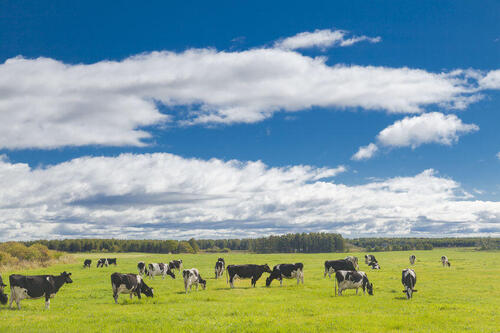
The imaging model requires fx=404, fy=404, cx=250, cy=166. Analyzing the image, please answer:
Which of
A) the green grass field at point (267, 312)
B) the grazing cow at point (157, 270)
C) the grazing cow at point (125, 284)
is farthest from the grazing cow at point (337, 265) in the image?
the grazing cow at point (125, 284)

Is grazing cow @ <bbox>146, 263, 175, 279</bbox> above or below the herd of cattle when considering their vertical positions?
below

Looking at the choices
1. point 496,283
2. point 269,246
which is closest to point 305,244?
point 269,246

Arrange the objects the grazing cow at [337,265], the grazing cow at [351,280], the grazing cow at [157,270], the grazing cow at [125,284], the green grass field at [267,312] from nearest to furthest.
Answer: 1. the green grass field at [267,312]
2. the grazing cow at [125,284]
3. the grazing cow at [351,280]
4. the grazing cow at [337,265]
5. the grazing cow at [157,270]

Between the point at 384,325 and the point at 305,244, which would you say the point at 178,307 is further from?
the point at 305,244

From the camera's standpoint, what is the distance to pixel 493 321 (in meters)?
19.9

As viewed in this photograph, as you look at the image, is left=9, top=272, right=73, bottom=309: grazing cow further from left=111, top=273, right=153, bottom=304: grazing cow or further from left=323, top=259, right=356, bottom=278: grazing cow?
left=323, top=259, right=356, bottom=278: grazing cow

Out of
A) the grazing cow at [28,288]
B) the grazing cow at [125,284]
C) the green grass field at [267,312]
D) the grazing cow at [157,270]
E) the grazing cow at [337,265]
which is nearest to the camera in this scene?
the green grass field at [267,312]

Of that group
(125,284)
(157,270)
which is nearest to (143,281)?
(125,284)

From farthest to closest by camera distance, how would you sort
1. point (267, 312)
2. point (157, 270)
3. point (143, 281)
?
1. point (157, 270)
2. point (143, 281)
3. point (267, 312)

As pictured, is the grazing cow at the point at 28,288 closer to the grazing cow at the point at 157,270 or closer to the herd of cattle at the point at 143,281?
the herd of cattle at the point at 143,281

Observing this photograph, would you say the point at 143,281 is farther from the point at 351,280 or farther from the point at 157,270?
the point at 351,280

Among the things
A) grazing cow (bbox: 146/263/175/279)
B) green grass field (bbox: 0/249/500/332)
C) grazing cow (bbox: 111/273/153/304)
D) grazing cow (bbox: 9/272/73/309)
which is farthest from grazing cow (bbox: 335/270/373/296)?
grazing cow (bbox: 146/263/175/279)

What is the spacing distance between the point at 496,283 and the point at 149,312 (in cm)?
3365

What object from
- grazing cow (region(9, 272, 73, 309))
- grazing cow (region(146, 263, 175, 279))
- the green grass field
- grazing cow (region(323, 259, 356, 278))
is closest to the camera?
the green grass field
